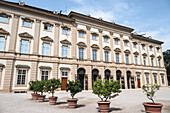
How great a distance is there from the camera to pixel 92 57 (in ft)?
86.6

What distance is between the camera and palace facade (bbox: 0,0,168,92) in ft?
64.0

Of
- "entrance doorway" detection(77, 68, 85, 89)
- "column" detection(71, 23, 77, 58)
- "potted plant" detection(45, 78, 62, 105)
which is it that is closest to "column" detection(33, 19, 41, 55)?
"column" detection(71, 23, 77, 58)

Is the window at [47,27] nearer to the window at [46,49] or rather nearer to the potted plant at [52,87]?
the window at [46,49]

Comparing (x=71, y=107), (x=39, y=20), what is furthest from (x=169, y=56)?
(x=71, y=107)

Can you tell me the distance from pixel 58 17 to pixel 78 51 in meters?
7.74

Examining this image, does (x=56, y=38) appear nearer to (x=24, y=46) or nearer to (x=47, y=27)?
(x=47, y=27)

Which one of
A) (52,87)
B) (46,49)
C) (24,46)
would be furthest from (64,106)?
(24,46)

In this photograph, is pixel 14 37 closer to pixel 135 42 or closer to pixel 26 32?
pixel 26 32

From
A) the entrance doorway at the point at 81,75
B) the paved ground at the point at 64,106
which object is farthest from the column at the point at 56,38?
the paved ground at the point at 64,106

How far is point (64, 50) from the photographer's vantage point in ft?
78.3

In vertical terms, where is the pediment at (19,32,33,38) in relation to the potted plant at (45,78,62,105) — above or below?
above

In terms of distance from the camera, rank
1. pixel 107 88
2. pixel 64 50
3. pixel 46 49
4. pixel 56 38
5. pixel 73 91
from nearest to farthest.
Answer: pixel 107 88
pixel 73 91
pixel 46 49
pixel 56 38
pixel 64 50

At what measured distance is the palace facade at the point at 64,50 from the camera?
1950 centimetres

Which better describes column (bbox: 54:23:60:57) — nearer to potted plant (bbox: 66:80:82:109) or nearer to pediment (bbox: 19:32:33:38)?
pediment (bbox: 19:32:33:38)
